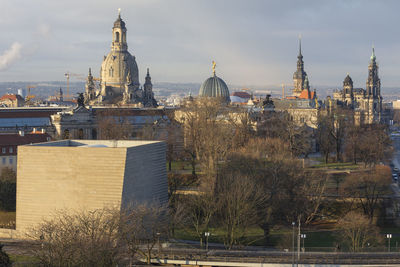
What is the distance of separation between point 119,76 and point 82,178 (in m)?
129

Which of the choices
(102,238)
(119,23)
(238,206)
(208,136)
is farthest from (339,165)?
(119,23)

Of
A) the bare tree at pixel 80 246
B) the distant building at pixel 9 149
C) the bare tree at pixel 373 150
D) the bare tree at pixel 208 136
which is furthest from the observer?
the bare tree at pixel 373 150

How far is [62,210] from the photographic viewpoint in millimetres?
56438

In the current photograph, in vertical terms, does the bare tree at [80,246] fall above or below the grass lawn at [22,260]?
above

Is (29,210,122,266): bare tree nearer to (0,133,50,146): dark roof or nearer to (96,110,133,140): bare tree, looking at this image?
(0,133,50,146): dark roof

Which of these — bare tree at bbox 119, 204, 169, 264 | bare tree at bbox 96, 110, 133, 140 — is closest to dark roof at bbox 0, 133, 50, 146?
bare tree at bbox 96, 110, 133, 140

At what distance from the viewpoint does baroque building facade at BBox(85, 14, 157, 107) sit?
178 metres

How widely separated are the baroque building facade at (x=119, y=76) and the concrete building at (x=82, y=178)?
116941mm

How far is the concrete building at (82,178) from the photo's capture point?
55781 mm

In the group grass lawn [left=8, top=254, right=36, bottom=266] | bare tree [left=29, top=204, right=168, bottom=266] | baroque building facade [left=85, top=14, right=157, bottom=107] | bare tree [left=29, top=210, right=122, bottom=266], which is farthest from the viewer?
baroque building facade [left=85, top=14, right=157, bottom=107]

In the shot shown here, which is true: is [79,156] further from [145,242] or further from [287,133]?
[287,133]

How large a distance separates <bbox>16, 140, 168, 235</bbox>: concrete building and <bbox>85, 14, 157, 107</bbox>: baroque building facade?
116941 mm

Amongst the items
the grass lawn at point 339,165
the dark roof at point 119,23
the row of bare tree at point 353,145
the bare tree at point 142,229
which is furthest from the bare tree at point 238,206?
the dark roof at point 119,23

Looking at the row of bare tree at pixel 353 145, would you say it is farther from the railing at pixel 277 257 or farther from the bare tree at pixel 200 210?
the railing at pixel 277 257
